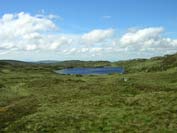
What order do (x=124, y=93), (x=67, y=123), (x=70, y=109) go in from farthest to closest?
(x=124, y=93) → (x=70, y=109) → (x=67, y=123)

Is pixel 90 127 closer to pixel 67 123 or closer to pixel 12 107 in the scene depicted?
pixel 67 123

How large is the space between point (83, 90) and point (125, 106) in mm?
21012

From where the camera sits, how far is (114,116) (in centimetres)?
3944

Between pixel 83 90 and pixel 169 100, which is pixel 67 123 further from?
pixel 83 90

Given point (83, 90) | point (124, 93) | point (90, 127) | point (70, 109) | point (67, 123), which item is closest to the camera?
point (90, 127)

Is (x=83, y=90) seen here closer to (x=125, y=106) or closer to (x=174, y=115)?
(x=125, y=106)

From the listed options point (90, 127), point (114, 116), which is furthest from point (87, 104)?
point (90, 127)

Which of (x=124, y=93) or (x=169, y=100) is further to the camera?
(x=124, y=93)

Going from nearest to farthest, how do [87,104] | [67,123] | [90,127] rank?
[90,127] < [67,123] < [87,104]

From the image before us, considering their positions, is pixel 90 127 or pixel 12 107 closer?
pixel 90 127

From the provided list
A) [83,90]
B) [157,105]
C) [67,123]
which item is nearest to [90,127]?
[67,123]

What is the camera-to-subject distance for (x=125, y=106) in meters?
45.9

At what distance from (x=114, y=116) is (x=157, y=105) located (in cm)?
785

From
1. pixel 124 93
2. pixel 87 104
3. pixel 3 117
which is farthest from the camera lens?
pixel 124 93
